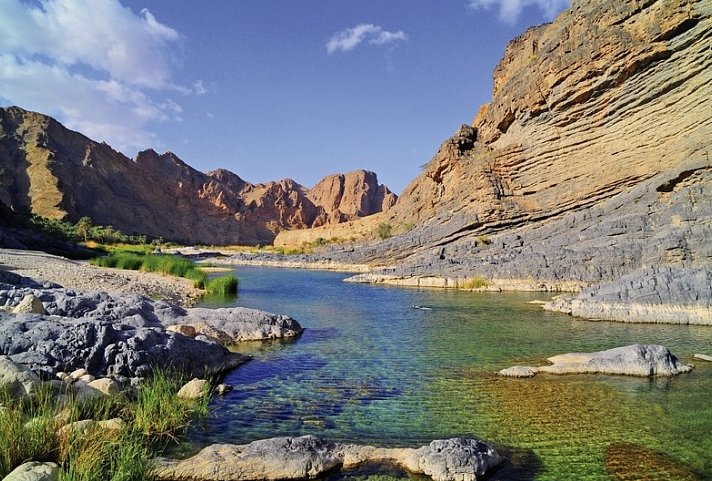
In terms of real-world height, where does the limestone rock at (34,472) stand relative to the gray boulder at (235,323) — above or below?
below

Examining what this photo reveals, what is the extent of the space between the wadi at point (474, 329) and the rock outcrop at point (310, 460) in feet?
0.09

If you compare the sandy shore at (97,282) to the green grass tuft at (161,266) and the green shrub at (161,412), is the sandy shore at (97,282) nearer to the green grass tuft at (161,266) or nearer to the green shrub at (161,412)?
the green grass tuft at (161,266)

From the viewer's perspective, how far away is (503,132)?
45.3 metres

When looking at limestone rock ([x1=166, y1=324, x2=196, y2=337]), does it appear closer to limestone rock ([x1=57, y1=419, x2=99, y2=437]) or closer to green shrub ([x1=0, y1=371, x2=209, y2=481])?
green shrub ([x1=0, y1=371, x2=209, y2=481])

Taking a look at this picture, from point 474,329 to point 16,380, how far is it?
41.3 feet

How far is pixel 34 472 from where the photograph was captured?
12.7ft

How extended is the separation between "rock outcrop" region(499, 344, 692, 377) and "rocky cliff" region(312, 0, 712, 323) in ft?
22.6

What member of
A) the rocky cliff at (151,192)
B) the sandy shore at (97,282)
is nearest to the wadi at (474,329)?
the sandy shore at (97,282)

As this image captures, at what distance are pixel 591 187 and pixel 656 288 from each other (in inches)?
735

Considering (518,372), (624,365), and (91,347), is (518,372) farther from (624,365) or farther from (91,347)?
(91,347)

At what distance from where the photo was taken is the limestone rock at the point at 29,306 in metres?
9.52

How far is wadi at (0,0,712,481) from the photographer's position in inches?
229

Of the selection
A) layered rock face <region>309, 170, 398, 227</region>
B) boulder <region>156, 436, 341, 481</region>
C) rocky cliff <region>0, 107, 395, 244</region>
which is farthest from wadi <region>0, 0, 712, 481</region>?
layered rock face <region>309, 170, 398, 227</region>

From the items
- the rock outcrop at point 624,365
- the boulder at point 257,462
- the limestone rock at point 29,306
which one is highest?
the limestone rock at point 29,306
